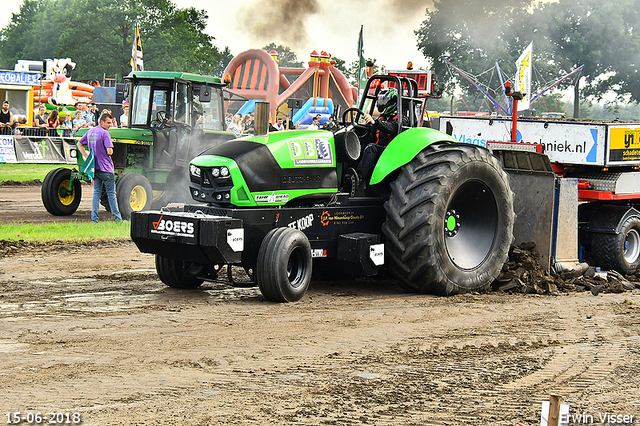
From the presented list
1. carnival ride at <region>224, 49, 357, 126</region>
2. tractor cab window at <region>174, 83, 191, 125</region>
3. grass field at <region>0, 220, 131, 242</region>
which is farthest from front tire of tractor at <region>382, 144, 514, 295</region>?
carnival ride at <region>224, 49, 357, 126</region>

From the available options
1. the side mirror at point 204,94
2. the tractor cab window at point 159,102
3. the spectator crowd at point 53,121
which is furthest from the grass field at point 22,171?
the side mirror at point 204,94

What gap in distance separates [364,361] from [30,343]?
7.68 feet

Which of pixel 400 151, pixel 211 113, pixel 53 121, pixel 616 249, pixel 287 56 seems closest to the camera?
pixel 400 151

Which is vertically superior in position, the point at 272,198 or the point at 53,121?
the point at 53,121

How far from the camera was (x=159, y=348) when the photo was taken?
5.20m

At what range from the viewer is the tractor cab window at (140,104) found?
43.6ft

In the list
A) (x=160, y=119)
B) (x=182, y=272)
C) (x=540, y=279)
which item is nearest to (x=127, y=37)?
(x=160, y=119)

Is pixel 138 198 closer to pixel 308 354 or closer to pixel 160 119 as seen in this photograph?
pixel 160 119

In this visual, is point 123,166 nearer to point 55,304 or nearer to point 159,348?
point 55,304

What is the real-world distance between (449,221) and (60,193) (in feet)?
27.9

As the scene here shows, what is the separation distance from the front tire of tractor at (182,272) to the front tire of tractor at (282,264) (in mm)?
928

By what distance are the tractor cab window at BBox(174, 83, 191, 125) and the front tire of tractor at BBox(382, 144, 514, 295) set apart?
661 cm

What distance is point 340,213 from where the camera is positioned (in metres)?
7.40

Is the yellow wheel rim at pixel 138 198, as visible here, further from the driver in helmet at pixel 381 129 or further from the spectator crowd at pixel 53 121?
the driver in helmet at pixel 381 129
